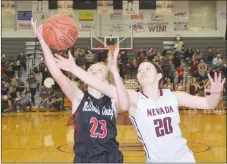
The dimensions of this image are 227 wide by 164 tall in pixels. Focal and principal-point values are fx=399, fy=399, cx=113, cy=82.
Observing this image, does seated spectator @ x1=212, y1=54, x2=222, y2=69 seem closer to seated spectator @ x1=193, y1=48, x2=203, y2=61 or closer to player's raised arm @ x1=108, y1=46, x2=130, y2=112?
seated spectator @ x1=193, y1=48, x2=203, y2=61

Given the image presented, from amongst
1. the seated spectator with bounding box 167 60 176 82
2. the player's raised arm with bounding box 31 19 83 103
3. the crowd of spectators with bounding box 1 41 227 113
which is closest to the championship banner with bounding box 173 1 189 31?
the crowd of spectators with bounding box 1 41 227 113

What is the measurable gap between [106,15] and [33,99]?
692 cm

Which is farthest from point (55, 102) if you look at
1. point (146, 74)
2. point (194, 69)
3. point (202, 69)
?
point (146, 74)

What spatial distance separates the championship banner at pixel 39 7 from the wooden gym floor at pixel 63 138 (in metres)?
8.18

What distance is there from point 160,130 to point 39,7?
→ 19.0 metres

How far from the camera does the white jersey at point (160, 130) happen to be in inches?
130

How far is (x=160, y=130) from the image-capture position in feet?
10.9

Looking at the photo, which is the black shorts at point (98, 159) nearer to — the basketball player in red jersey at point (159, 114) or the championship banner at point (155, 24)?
the basketball player in red jersey at point (159, 114)

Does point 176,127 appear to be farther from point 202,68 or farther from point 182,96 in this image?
point 202,68

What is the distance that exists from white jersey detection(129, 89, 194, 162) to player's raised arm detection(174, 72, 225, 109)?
0.13m

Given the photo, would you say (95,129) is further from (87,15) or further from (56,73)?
(87,15)

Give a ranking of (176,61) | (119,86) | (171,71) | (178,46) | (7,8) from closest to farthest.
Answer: (119,86)
(171,71)
(176,61)
(178,46)
(7,8)

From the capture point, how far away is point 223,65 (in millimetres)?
18000

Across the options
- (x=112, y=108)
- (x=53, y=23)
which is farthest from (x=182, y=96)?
(x=53, y=23)
